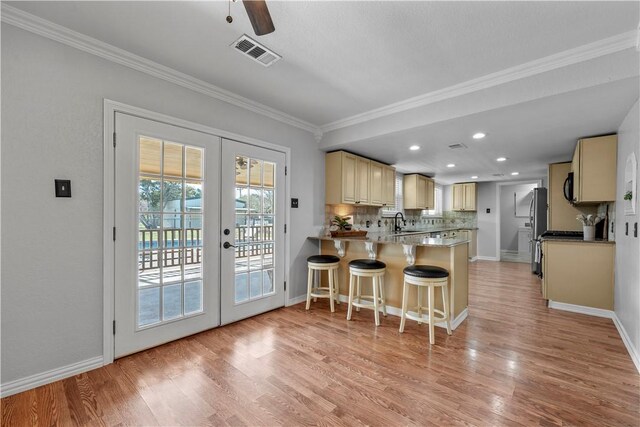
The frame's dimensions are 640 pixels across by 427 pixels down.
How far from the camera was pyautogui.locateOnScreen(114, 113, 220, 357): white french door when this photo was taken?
234 cm

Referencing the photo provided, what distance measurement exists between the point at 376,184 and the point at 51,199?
13.6 ft

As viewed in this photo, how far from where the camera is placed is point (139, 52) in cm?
229

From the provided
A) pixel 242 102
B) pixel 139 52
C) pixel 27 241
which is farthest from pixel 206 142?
pixel 27 241

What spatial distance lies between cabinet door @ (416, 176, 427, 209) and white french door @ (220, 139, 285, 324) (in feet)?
13.6

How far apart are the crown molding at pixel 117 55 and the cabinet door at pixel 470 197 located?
6.57 meters

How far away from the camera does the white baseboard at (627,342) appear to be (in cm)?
222

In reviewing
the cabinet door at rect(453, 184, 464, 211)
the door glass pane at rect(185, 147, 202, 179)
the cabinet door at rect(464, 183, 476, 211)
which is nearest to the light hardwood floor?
the door glass pane at rect(185, 147, 202, 179)

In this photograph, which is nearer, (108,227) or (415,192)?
(108,227)

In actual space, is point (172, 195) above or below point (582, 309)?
above

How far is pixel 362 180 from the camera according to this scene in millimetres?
4570

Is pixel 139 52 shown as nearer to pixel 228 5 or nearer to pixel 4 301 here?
pixel 228 5

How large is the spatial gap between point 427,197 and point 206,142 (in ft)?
18.8

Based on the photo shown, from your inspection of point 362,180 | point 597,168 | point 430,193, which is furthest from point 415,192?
point 597,168

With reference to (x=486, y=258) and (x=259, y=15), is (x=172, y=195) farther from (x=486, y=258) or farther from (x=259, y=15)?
(x=486, y=258)
